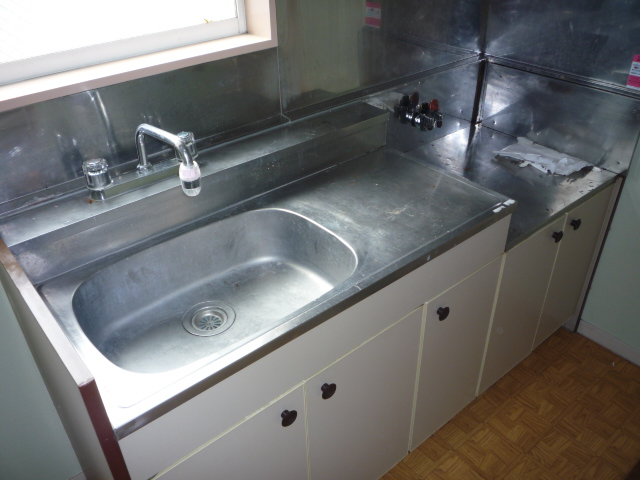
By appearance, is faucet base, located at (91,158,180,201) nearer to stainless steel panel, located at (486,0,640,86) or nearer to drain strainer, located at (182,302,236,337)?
drain strainer, located at (182,302,236,337)

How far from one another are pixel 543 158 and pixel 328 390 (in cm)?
122

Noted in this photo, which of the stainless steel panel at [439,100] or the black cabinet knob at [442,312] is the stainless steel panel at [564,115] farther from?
the black cabinet knob at [442,312]

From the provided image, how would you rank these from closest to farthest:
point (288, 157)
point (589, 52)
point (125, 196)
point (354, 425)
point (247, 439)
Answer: point (247, 439), point (125, 196), point (354, 425), point (288, 157), point (589, 52)

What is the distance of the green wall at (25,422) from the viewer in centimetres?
148

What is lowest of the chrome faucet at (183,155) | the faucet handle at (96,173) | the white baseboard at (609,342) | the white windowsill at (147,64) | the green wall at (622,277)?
the white baseboard at (609,342)

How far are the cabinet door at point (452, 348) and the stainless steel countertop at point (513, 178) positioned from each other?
177mm

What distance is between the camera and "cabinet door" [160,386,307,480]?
1177 millimetres

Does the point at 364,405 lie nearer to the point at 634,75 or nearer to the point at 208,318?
the point at 208,318

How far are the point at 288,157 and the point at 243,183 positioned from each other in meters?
0.16

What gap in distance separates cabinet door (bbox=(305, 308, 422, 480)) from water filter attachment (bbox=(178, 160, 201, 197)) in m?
0.51

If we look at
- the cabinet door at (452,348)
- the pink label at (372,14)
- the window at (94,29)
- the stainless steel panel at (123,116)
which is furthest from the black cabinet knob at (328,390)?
the pink label at (372,14)

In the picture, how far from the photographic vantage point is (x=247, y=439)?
4.09ft

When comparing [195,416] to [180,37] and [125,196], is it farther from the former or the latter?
[180,37]

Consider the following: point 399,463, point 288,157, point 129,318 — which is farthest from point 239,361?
point 399,463
